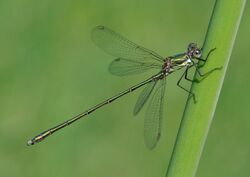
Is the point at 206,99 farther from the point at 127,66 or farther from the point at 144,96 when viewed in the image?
the point at 127,66

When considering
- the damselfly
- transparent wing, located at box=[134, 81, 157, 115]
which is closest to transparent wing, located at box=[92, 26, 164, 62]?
the damselfly

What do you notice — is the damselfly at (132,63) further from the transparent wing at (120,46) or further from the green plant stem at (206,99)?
the green plant stem at (206,99)

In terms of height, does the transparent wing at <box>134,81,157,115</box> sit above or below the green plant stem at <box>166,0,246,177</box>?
below

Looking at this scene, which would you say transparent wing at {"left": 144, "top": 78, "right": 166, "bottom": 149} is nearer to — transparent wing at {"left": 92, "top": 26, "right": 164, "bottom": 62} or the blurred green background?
transparent wing at {"left": 92, "top": 26, "right": 164, "bottom": 62}

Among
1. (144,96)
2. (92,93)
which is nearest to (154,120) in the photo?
(144,96)

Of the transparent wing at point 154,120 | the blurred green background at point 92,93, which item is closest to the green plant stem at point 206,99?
the transparent wing at point 154,120

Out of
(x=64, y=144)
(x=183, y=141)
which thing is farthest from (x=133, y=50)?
(x=183, y=141)

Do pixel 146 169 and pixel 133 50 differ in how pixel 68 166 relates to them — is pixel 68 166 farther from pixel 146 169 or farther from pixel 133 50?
pixel 133 50

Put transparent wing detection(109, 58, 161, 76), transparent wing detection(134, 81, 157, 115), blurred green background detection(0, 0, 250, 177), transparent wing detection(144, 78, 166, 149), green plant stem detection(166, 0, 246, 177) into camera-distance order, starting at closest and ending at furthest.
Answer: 1. green plant stem detection(166, 0, 246, 177)
2. transparent wing detection(144, 78, 166, 149)
3. transparent wing detection(134, 81, 157, 115)
4. transparent wing detection(109, 58, 161, 76)
5. blurred green background detection(0, 0, 250, 177)
